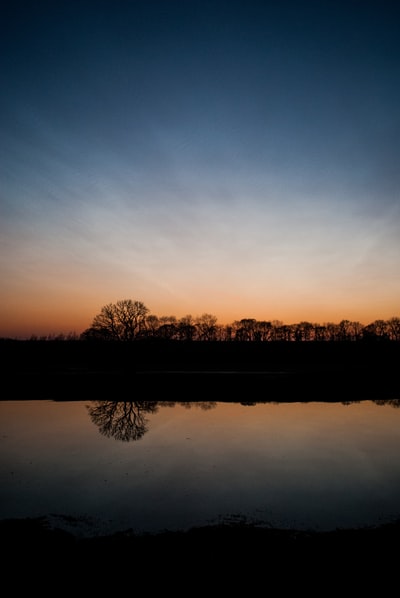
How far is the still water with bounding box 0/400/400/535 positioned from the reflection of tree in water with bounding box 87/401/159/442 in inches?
6.1

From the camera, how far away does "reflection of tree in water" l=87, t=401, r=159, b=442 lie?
21.6 meters

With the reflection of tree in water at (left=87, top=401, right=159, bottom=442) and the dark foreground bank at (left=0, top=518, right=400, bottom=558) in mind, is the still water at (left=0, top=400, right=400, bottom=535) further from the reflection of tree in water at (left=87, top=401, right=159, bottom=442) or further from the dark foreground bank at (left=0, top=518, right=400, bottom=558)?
the dark foreground bank at (left=0, top=518, right=400, bottom=558)

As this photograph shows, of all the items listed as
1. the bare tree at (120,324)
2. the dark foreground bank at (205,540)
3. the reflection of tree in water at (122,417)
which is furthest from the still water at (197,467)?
the bare tree at (120,324)

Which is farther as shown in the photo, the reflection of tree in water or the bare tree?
the bare tree

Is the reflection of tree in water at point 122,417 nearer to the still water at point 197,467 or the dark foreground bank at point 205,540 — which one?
the still water at point 197,467

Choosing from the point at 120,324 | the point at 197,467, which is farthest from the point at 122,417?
the point at 120,324

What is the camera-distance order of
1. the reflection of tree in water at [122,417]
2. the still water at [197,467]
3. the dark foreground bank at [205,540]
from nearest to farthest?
the dark foreground bank at [205,540] → the still water at [197,467] → the reflection of tree in water at [122,417]

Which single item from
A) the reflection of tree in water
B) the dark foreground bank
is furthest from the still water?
the dark foreground bank

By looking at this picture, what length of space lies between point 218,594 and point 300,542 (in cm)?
311

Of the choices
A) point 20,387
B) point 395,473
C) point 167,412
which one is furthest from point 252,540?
point 20,387

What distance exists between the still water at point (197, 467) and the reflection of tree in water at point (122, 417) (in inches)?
6.1

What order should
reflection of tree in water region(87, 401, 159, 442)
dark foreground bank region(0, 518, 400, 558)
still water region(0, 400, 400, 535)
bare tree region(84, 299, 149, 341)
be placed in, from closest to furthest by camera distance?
dark foreground bank region(0, 518, 400, 558), still water region(0, 400, 400, 535), reflection of tree in water region(87, 401, 159, 442), bare tree region(84, 299, 149, 341)

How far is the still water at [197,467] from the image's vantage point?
36.2 ft

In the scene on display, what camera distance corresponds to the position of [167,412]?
90.6 ft
